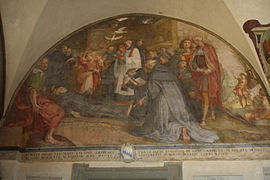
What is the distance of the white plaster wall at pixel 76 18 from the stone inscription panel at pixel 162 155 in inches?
69.4

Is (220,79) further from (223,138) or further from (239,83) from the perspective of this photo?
(223,138)

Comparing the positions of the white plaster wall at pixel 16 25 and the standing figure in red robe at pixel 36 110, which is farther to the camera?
the white plaster wall at pixel 16 25

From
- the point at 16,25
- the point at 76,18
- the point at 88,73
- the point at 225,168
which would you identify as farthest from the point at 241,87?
the point at 16,25

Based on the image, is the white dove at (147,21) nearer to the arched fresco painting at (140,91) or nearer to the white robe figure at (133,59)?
the arched fresco painting at (140,91)

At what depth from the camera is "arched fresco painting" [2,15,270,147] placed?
8.98 meters

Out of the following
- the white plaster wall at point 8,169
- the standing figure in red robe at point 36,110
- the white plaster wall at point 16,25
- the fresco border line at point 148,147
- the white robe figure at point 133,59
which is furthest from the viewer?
the white robe figure at point 133,59

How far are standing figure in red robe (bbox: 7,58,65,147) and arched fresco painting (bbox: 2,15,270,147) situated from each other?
1.0 inches

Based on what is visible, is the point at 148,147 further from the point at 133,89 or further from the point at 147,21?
the point at 147,21

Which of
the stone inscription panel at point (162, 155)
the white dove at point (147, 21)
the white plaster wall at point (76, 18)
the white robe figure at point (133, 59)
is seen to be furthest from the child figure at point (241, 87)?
the white dove at point (147, 21)

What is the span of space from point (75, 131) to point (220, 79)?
3.74 metres

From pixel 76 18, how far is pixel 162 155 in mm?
4380

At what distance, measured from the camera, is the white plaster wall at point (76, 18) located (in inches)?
372

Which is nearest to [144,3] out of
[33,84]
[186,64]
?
[186,64]

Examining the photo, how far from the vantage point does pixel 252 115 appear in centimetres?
889
